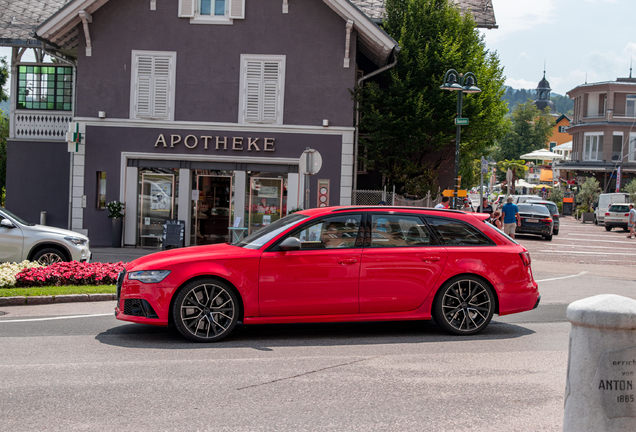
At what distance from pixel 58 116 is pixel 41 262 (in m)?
10.7

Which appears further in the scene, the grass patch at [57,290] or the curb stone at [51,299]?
the grass patch at [57,290]

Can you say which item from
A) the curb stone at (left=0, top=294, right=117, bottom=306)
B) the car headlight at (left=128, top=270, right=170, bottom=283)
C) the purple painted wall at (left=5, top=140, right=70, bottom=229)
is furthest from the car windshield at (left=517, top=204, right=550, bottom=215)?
the car headlight at (left=128, top=270, right=170, bottom=283)

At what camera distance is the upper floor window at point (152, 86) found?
20.0m

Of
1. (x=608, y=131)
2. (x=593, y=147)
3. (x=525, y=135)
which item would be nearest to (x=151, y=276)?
(x=608, y=131)

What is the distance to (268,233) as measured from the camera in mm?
7758

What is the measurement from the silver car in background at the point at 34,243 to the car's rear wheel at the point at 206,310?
268 inches

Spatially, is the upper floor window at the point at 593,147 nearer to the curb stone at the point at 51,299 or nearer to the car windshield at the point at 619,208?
the car windshield at the point at 619,208

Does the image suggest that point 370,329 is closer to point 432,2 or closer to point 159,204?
point 159,204

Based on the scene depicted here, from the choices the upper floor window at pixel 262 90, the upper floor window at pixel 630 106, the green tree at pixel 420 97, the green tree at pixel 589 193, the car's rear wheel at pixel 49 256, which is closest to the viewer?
the car's rear wheel at pixel 49 256

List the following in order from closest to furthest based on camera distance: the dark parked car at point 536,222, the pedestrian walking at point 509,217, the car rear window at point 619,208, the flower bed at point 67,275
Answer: the flower bed at point 67,275 → the pedestrian walking at point 509,217 → the dark parked car at point 536,222 → the car rear window at point 619,208

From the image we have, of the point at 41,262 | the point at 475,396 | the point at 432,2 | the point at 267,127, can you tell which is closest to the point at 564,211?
the point at 432,2

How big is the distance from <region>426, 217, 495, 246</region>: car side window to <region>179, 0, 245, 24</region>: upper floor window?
552 inches

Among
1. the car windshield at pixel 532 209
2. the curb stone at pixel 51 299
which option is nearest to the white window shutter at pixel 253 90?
the curb stone at pixel 51 299

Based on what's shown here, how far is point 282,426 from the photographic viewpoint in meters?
4.52
